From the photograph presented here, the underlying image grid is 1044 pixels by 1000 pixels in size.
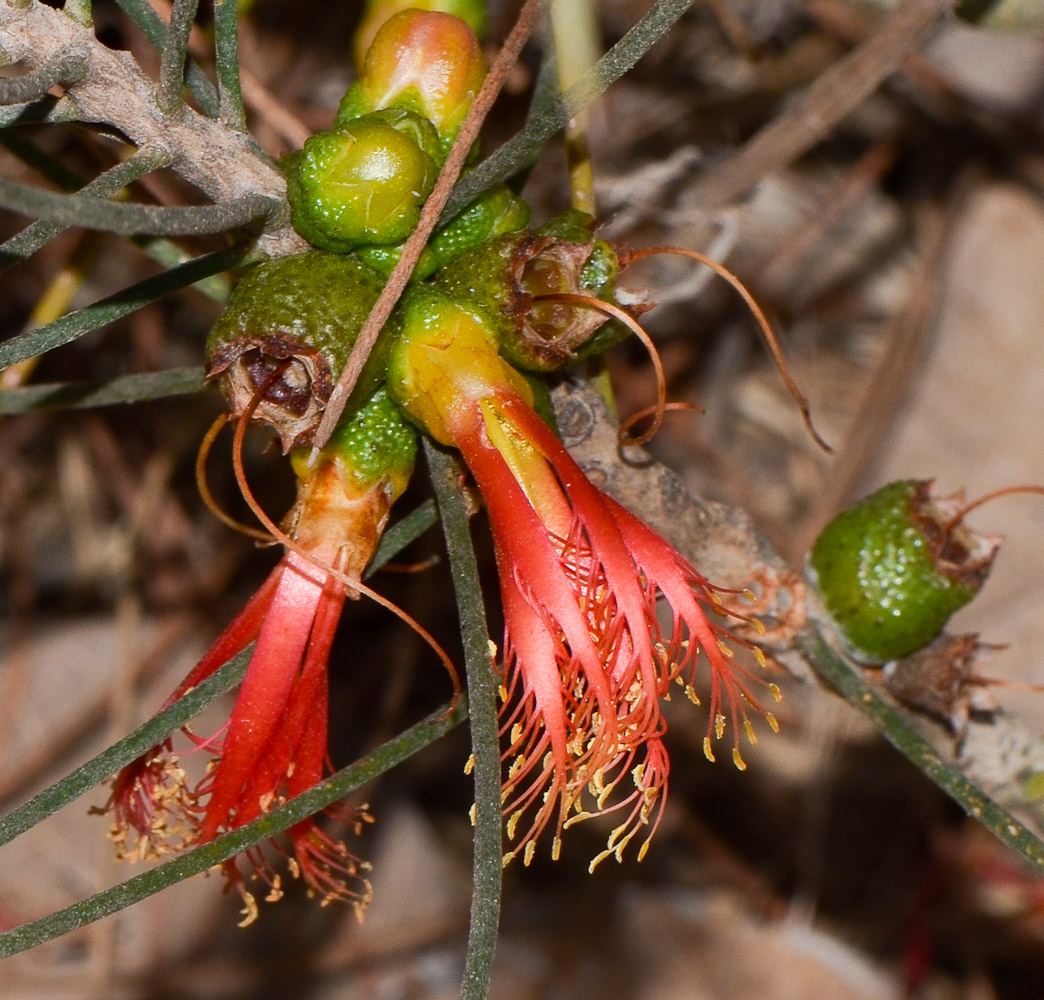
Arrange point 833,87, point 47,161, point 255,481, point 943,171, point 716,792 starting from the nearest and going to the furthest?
point 47,161 < point 833,87 < point 255,481 < point 943,171 < point 716,792

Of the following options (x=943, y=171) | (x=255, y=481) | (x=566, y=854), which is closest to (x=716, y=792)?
(x=566, y=854)

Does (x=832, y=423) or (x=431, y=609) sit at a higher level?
(x=832, y=423)

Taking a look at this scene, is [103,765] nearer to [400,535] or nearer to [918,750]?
[400,535]

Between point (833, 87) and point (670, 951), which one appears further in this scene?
point (670, 951)

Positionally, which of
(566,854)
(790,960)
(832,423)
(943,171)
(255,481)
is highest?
(943,171)

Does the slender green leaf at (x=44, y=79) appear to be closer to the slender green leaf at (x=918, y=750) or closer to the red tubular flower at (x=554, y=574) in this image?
the red tubular flower at (x=554, y=574)

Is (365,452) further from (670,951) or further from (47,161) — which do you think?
(670,951)

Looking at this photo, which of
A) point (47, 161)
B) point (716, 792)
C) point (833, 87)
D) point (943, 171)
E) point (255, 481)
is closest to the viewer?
point (47, 161)

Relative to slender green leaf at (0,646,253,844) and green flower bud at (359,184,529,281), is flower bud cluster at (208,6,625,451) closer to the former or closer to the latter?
green flower bud at (359,184,529,281)
